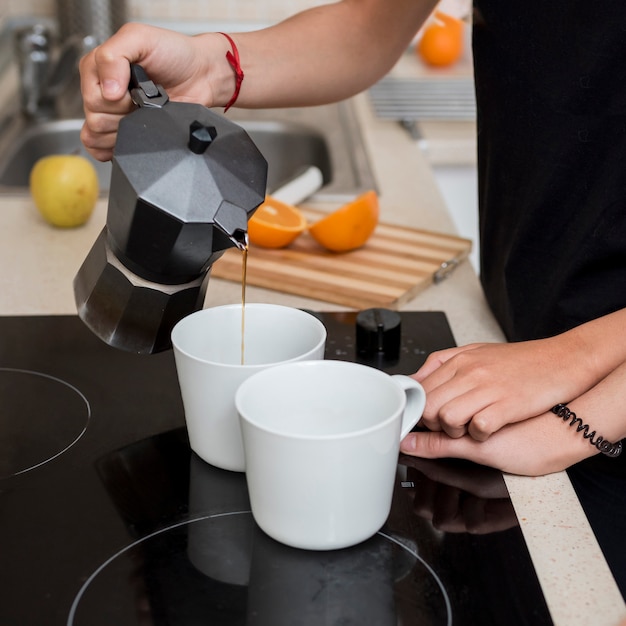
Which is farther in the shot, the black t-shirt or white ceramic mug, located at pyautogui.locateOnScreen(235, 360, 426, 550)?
the black t-shirt

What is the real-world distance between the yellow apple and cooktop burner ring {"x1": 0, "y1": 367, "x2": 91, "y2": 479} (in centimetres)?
44

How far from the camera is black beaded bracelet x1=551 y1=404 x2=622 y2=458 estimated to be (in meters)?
0.79

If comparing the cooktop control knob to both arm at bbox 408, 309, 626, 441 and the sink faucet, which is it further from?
the sink faucet

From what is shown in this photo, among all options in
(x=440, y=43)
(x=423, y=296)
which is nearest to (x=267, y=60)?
(x=423, y=296)

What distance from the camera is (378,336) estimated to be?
994mm

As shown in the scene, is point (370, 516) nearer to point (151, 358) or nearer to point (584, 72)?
point (151, 358)

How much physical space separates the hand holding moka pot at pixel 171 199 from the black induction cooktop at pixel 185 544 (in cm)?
13

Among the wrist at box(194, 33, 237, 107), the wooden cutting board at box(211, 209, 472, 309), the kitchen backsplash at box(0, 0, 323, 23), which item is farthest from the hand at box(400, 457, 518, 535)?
the kitchen backsplash at box(0, 0, 323, 23)

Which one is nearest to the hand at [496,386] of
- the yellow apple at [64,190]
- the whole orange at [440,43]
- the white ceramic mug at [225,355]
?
the white ceramic mug at [225,355]

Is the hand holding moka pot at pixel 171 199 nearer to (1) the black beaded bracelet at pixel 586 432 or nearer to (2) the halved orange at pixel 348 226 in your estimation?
(1) the black beaded bracelet at pixel 586 432

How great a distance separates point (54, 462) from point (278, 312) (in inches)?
8.9

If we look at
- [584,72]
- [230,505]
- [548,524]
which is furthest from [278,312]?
[584,72]

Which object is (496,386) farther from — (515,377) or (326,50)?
(326,50)

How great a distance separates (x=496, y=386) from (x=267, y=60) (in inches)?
20.5
